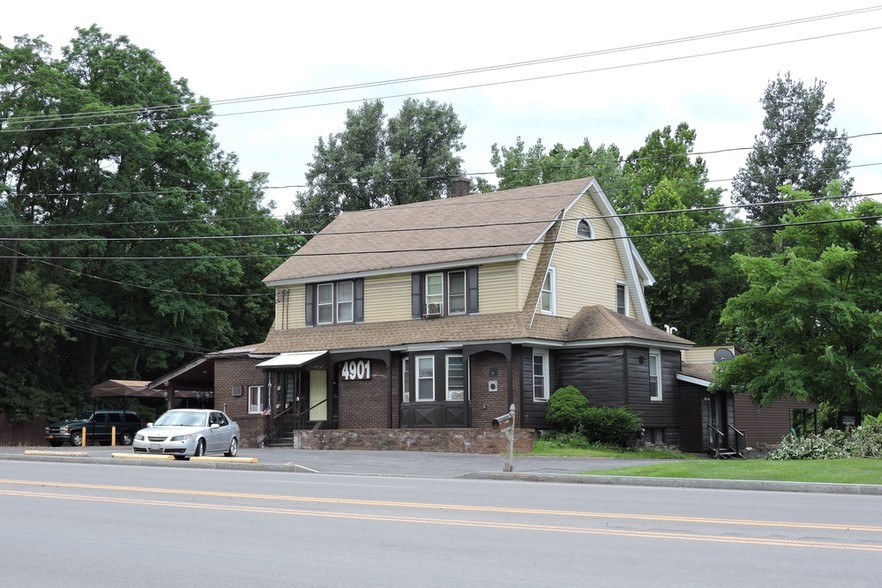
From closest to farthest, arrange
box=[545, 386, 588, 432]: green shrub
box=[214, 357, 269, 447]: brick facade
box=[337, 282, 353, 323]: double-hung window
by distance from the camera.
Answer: box=[545, 386, 588, 432]: green shrub
box=[337, 282, 353, 323]: double-hung window
box=[214, 357, 269, 447]: brick facade

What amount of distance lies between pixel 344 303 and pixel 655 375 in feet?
39.0

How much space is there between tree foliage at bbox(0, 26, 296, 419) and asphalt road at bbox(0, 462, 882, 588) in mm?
31105

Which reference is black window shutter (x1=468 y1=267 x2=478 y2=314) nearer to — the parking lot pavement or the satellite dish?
the parking lot pavement

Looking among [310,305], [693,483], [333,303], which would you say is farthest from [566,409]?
[693,483]

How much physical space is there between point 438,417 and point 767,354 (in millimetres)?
10985

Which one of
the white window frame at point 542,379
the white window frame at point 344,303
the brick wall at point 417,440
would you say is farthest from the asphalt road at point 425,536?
the white window frame at point 344,303

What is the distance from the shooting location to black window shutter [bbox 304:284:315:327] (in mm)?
41438

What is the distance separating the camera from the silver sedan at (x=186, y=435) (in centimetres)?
2922

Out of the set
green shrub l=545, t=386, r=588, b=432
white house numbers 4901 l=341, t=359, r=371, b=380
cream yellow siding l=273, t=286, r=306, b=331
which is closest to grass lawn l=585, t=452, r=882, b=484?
green shrub l=545, t=386, r=588, b=432

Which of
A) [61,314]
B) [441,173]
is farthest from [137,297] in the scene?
[441,173]

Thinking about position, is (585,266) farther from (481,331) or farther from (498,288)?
(481,331)

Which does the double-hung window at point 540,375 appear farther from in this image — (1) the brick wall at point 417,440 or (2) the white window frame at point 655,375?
(2) the white window frame at point 655,375

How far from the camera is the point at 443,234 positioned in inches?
1548

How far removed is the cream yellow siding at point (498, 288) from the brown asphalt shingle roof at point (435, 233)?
0.60 m
